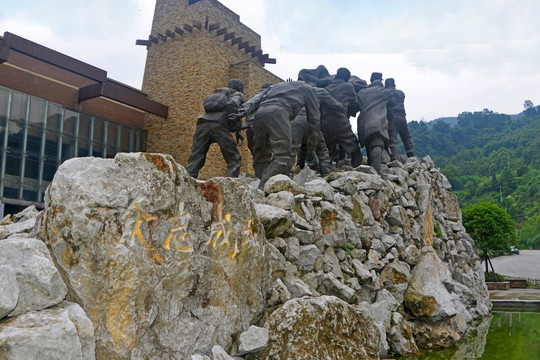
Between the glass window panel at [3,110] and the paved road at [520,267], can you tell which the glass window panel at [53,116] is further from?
the paved road at [520,267]

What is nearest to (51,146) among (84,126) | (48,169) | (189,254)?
(48,169)

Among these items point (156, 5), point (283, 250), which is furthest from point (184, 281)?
point (156, 5)

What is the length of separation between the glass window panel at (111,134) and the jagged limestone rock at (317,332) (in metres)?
12.7

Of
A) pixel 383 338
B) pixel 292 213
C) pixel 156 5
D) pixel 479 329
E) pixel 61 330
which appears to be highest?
pixel 156 5

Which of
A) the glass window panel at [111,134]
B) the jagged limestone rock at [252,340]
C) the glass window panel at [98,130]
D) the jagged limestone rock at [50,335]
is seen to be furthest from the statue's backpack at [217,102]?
the glass window panel at [111,134]

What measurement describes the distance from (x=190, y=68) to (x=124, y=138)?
3499 mm

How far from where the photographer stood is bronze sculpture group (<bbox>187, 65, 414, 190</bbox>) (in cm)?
654

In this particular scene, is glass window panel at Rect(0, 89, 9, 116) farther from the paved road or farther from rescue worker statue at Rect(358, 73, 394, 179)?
the paved road

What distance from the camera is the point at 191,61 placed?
675 inches

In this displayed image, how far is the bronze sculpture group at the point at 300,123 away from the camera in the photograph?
6.54 m

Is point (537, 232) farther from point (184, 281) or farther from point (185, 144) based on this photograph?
point (184, 281)

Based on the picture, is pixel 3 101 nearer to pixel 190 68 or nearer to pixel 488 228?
pixel 190 68

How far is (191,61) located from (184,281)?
1467cm

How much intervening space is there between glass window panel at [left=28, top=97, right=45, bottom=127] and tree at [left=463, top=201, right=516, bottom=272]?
2009 centimetres
